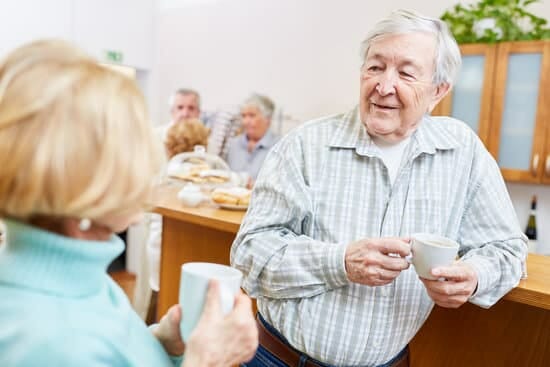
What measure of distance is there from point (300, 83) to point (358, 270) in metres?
Result: 3.19

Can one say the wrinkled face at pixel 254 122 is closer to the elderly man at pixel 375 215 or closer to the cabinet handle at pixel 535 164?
the cabinet handle at pixel 535 164

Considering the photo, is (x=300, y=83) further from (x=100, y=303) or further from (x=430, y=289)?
(x=100, y=303)

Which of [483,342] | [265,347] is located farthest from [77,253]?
[483,342]

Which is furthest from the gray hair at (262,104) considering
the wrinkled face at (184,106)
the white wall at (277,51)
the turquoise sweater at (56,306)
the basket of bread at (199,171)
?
the turquoise sweater at (56,306)

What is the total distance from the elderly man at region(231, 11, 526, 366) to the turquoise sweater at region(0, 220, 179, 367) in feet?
1.86

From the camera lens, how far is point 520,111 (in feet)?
9.41

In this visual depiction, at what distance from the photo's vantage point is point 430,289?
112 cm

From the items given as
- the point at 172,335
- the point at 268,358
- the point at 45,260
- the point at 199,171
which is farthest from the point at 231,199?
the point at 45,260

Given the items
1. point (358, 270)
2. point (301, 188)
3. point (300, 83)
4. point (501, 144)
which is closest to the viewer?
point (358, 270)

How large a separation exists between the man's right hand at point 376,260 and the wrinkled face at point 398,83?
0.31 meters

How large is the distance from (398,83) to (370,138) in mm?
149

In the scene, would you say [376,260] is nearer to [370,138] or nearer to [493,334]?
[370,138]

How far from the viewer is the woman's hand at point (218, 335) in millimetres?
645

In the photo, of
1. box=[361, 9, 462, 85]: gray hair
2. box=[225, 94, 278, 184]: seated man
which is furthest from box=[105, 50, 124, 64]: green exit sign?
box=[361, 9, 462, 85]: gray hair
